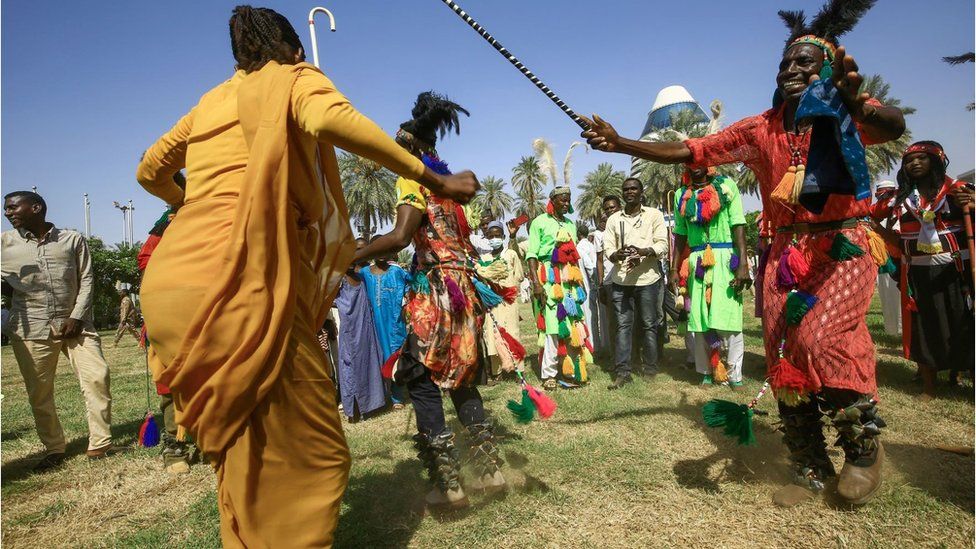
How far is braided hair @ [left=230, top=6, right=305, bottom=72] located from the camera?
2.03 m

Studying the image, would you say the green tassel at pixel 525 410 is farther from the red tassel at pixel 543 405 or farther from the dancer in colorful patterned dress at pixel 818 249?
the dancer in colorful patterned dress at pixel 818 249

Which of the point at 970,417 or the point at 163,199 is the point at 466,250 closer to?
the point at 163,199

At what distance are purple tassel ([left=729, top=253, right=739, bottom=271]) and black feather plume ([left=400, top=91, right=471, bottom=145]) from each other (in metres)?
3.58

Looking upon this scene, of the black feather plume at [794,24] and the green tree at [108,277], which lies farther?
the green tree at [108,277]

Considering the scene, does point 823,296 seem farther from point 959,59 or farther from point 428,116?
point 959,59

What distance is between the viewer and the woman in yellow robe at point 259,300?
1699mm

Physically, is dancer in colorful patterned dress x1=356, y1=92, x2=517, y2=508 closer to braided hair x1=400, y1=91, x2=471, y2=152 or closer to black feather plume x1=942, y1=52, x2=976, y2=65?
braided hair x1=400, y1=91, x2=471, y2=152

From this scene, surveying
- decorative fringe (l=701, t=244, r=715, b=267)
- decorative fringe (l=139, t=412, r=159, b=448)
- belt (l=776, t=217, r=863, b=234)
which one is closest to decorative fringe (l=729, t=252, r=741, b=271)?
decorative fringe (l=701, t=244, r=715, b=267)

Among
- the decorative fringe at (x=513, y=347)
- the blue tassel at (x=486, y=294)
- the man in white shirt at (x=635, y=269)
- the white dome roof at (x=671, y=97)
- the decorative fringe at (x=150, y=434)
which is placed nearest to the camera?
the blue tassel at (x=486, y=294)

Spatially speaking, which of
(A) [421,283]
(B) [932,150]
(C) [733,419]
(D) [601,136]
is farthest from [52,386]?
(B) [932,150]

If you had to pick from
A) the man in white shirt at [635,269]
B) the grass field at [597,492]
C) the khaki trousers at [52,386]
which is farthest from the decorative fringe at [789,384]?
the khaki trousers at [52,386]

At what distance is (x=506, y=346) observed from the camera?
11.2 ft

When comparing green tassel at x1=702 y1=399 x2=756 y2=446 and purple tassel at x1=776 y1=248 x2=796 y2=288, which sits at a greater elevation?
purple tassel at x1=776 y1=248 x2=796 y2=288

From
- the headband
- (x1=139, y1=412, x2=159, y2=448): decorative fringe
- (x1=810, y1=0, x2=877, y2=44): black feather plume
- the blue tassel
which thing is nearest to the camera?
(x1=810, y1=0, x2=877, y2=44): black feather plume
